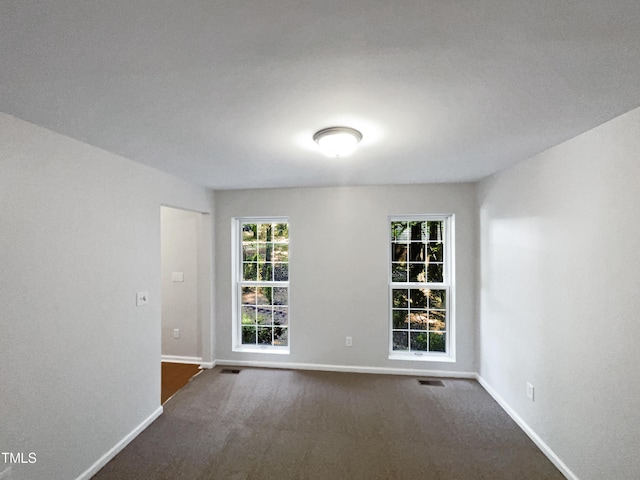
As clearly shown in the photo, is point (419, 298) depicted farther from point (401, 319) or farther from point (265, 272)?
point (265, 272)

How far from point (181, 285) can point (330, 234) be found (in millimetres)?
2258

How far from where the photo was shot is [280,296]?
12.9ft

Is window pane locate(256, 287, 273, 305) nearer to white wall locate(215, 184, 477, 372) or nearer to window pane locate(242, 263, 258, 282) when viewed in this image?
window pane locate(242, 263, 258, 282)

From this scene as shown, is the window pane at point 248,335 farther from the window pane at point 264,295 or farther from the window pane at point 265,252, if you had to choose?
the window pane at point 265,252

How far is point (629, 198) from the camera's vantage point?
5.19 ft

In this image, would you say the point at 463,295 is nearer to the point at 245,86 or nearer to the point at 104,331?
the point at 245,86

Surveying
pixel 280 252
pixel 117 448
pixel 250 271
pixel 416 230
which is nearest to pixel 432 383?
pixel 416 230

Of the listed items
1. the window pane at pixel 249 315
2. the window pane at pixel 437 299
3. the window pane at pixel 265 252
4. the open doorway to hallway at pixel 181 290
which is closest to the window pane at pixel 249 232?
the window pane at pixel 265 252

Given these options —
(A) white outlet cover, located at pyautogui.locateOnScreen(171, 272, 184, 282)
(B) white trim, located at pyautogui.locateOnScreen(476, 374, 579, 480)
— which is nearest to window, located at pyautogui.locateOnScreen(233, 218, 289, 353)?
(A) white outlet cover, located at pyautogui.locateOnScreen(171, 272, 184, 282)

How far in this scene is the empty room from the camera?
3.38ft

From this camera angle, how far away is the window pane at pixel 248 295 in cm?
402

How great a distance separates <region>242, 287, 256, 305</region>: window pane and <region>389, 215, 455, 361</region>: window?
6.10 feet

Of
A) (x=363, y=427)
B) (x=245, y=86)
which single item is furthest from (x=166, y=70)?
(x=363, y=427)

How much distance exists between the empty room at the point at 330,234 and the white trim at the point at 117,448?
18 mm
